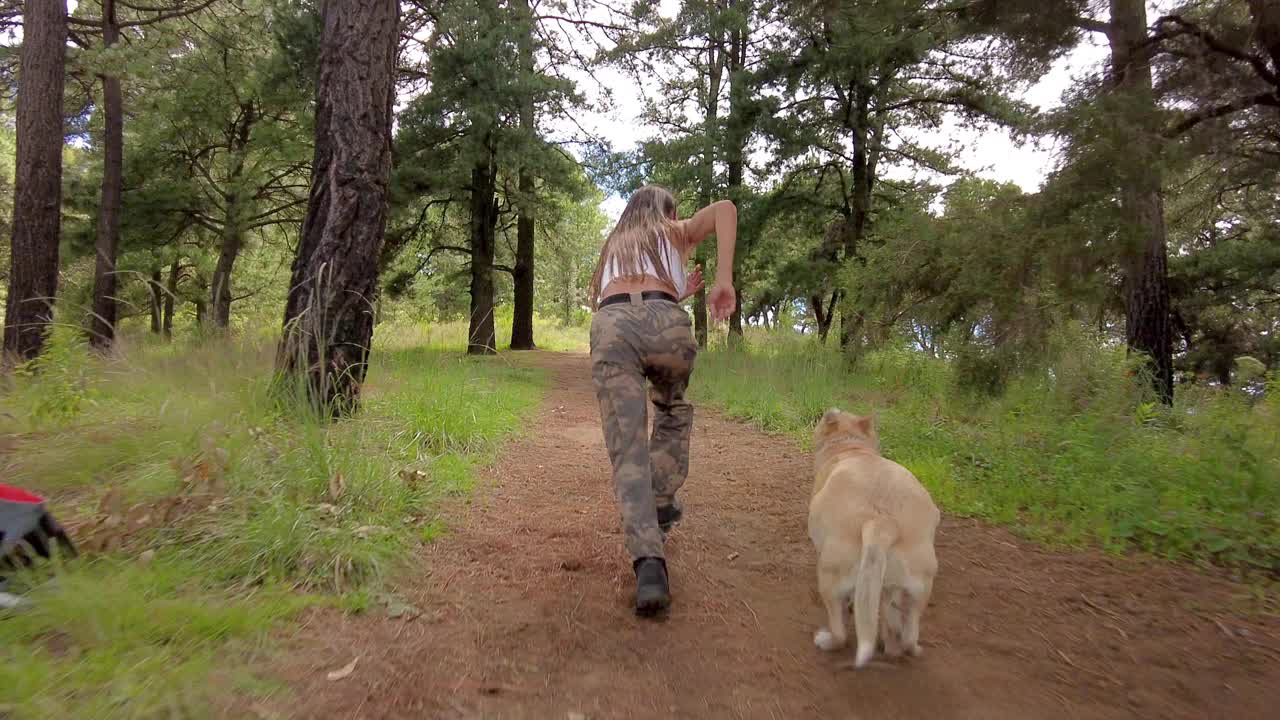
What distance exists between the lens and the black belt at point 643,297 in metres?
2.92

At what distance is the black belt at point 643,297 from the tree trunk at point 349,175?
99.9 inches

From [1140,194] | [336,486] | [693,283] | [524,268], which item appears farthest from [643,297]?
[524,268]

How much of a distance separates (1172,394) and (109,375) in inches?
402

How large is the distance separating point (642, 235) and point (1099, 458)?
11.7ft

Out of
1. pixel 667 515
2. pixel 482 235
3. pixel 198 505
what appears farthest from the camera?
pixel 482 235

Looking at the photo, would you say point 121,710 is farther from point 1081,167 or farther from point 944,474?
point 1081,167

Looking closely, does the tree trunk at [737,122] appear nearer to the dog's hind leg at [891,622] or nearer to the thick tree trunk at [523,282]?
the thick tree trunk at [523,282]

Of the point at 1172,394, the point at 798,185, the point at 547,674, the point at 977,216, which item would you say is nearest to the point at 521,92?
the point at 798,185

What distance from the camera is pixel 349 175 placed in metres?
4.81

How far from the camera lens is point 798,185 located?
14.5 meters

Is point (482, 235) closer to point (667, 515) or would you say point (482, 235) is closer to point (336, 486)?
point (336, 486)

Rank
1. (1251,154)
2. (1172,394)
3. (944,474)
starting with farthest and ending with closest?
(1172,394), (1251,154), (944,474)

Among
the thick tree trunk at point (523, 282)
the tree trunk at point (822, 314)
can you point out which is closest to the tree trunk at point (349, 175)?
the tree trunk at point (822, 314)

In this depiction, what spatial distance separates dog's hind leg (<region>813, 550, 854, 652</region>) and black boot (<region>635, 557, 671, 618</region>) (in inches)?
24.7
